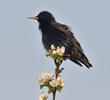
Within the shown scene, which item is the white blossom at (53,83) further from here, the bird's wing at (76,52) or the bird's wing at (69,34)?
the bird's wing at (69,34)

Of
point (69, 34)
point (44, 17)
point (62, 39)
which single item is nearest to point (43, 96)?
point (62, 39)

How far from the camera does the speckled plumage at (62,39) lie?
761 cm

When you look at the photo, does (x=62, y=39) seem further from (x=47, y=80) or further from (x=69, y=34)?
(x=47, y=80)

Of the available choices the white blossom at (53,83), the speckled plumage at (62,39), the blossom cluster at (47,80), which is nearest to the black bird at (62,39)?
the speckled plumage at (62,39)

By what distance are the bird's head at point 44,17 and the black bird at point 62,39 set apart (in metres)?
0.08

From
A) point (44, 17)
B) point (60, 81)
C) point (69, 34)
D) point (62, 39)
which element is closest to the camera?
point (60, 81)

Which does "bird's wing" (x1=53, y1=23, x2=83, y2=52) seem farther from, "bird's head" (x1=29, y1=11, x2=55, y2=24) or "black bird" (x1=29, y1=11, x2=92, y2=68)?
"bird's head" (x1=29, y1=11, x2=55, y2=24)

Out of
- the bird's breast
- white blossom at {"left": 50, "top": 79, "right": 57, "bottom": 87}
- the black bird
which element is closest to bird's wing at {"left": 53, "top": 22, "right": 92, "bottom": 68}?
the black bird

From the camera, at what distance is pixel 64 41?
7.61 m

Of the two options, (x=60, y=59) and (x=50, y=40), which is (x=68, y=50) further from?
(x=60, y=59)

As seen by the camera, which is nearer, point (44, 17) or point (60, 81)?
point (60, 81)

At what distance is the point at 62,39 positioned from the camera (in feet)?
25.1

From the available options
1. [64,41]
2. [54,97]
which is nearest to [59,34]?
[64,41]

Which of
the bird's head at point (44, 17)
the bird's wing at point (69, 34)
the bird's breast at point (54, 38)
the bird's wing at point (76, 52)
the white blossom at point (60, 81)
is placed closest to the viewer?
the white blossom at point (60, 81)
